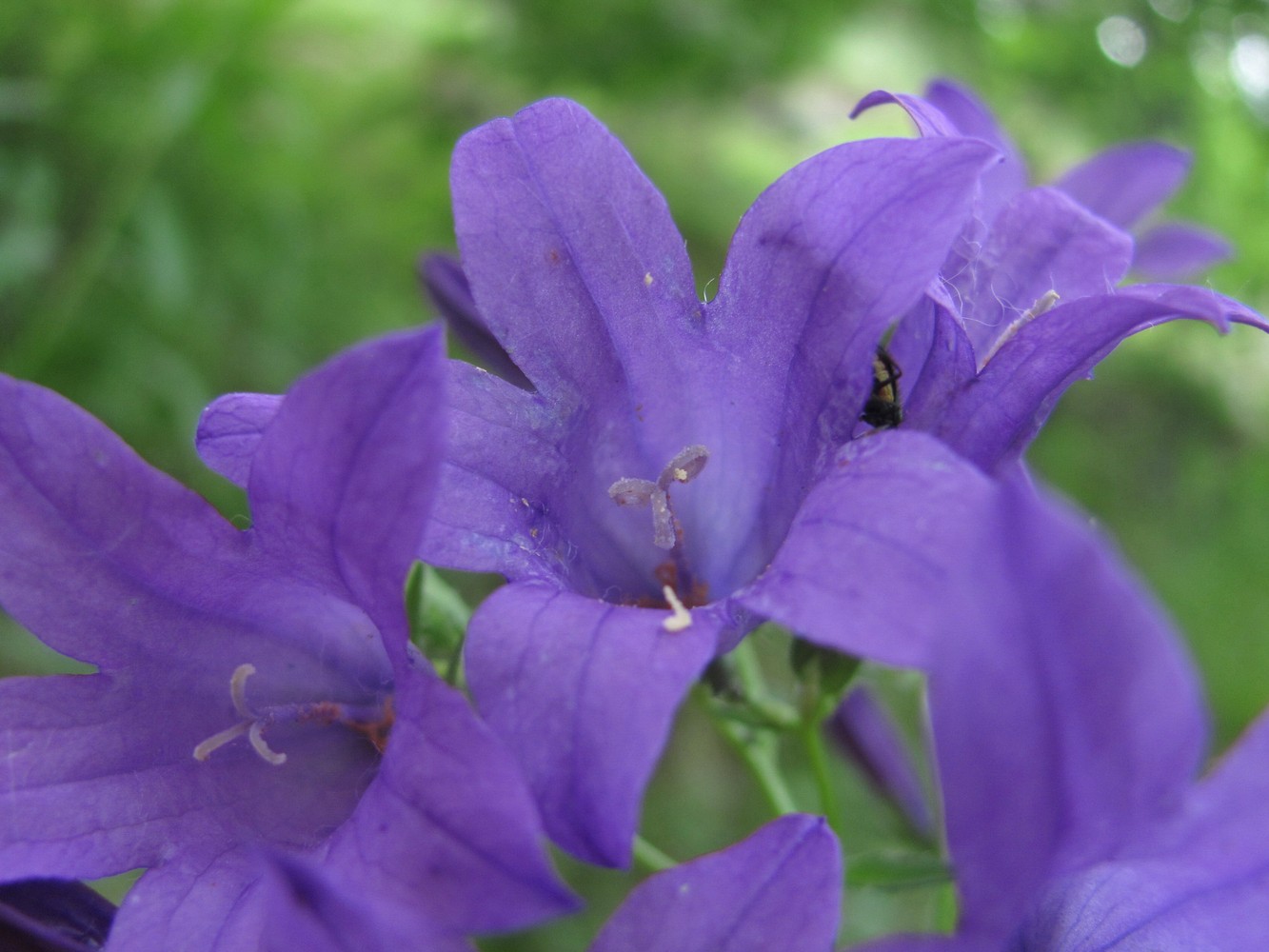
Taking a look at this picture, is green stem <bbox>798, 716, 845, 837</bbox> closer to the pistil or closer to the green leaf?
the pistil

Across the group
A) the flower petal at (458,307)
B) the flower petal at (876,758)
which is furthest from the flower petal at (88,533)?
the flower petal at (876,758)

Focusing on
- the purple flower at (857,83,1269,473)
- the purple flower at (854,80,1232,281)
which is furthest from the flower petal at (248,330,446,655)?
the purple flower at (854,80,1232,281)

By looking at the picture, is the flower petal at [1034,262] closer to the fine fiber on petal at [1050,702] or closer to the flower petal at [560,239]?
the flower petal at [560,239]

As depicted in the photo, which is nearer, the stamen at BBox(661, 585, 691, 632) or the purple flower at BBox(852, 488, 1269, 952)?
the purple flower at BBox(852, 488, 1269, 952)

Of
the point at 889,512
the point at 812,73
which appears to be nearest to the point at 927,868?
the point at 889,512

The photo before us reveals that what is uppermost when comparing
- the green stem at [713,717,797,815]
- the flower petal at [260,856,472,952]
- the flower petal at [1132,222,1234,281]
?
the flower petal at [1132,222,1234,281]

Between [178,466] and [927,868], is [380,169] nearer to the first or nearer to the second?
[178,466]

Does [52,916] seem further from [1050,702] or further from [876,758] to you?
[876,758]
